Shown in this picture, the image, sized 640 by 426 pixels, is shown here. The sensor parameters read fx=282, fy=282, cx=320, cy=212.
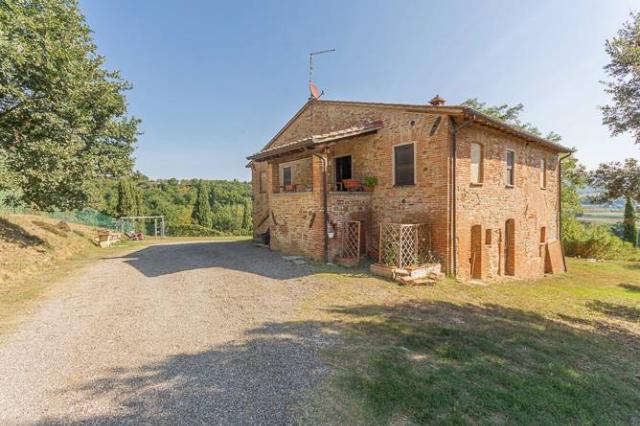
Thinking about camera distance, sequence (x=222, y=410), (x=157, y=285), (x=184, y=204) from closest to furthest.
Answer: (x=222, y=410)
(x=157, y=285)
(x=184, y=204)

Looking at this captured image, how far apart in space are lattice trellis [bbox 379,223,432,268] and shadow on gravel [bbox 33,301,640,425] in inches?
148

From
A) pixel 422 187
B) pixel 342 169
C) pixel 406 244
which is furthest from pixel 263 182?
pixel 406 244

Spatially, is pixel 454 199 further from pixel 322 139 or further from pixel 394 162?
pixel 322 139

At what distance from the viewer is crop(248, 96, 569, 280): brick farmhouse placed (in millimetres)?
9586

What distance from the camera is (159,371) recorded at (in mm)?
3619

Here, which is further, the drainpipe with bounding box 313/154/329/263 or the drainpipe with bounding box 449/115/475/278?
the drainpipe with bounding box 313/154/329/263

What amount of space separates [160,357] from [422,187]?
892 centimetres

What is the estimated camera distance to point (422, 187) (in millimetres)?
10008

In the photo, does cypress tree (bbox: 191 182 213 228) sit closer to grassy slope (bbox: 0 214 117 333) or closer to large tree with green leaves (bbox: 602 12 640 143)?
grassy slope (bbox: 0 214 117 333)

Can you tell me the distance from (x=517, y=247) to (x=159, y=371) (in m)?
13.6

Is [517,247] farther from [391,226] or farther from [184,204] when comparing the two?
[184,204]

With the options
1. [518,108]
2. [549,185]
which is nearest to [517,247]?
[549,185]

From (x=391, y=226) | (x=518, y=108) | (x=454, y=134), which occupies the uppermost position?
(x=518, y=108)

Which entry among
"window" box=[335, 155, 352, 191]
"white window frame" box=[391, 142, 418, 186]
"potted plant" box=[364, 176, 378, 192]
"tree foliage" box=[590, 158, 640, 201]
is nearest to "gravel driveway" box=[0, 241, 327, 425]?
"potted plant" box=[364, 176, 378, 192]
